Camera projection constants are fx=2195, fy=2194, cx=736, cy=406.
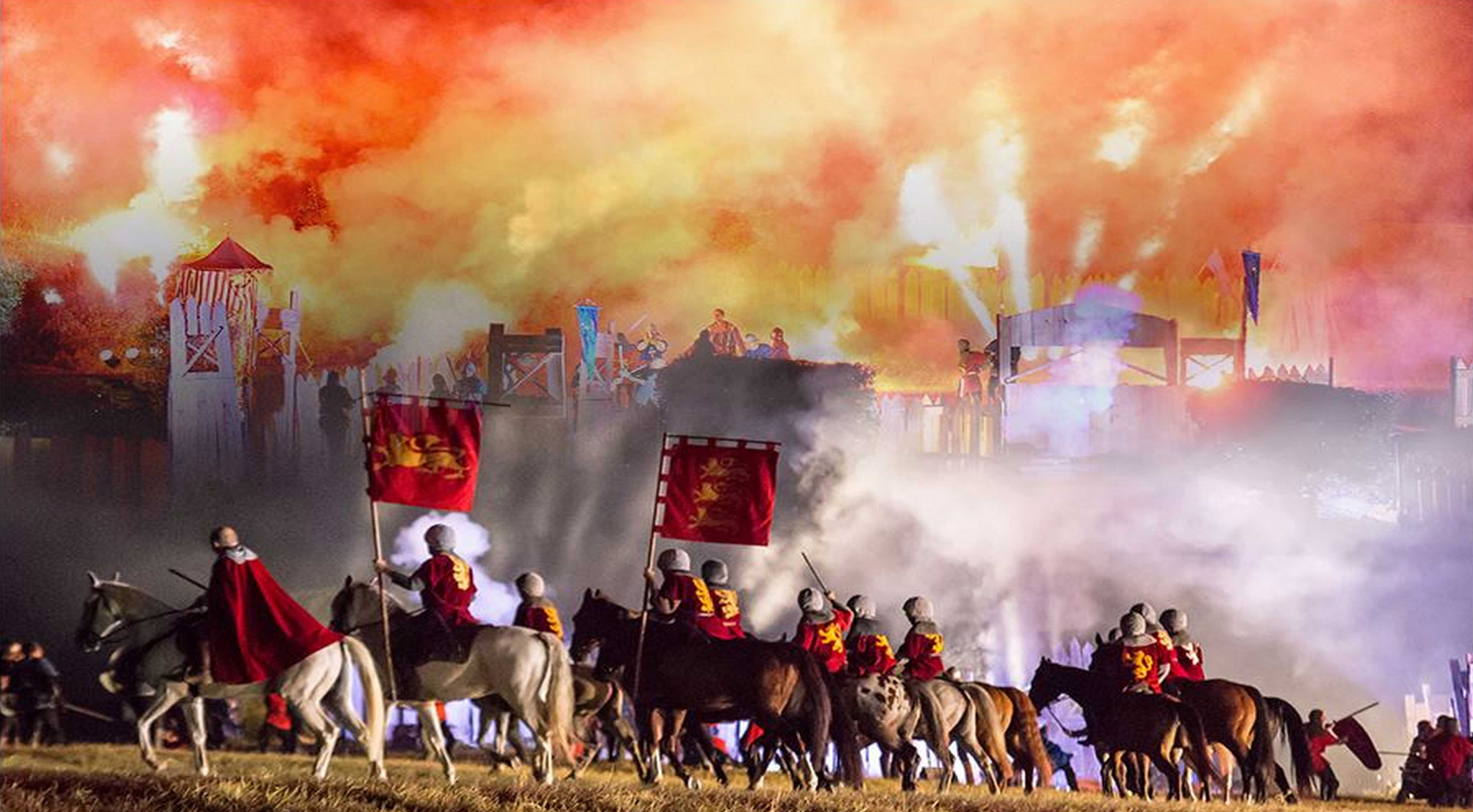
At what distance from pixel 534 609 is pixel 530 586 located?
0.55 feet

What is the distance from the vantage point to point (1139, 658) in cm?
1541

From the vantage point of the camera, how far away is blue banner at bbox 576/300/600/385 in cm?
1816

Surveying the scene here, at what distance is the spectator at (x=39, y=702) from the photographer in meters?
15.6

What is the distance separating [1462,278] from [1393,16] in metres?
2.40

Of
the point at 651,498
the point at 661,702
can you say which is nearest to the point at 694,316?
the point at 651,498

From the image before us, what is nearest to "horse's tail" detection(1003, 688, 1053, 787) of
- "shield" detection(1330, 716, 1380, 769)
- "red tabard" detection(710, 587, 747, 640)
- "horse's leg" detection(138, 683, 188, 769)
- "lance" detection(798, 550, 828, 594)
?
"lance" detection(798, 550, 828, 594)

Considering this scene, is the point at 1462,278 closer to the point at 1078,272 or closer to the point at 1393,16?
the point at 1393,16

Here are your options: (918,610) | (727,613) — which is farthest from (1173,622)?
(727,613)

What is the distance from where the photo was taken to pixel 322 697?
45.3 ft

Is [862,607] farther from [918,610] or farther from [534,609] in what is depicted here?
[534,609]

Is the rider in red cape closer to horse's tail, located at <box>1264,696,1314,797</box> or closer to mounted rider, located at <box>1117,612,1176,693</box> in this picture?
mounted rider, located at <box>1117,612,1176,693</box>

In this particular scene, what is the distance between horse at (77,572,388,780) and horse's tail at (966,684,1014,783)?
420 centimetres

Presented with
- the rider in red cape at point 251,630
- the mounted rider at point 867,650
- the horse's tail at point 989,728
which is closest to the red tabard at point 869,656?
the mounted rider at point 867,650

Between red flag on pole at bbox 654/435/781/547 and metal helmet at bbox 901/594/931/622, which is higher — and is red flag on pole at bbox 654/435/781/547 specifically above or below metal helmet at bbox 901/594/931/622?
above
